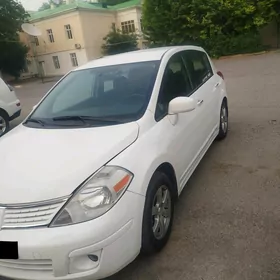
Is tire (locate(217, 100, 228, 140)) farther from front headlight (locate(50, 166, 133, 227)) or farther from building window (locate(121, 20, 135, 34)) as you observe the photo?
building window (locate(121, 20, 135, 34))

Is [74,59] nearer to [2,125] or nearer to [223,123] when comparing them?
[2,125]

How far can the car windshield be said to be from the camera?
2.75 m

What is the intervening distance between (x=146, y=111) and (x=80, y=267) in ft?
4.57

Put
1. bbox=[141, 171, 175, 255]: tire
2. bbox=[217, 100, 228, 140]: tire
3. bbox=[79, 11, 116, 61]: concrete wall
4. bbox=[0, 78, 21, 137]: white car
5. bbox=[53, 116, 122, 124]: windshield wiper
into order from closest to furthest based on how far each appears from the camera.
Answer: bbox=[141, 171, 175, 255]: tire
bbox=[53, 116, 122, 124]: windshield wiper
bbox=[217, 100, 228, 140]: tire
bbox=[0, 78, 21, 137]: white car
bbox=[79, 11, 116, 61]: concrete wall

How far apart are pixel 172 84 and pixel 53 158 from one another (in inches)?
61.1

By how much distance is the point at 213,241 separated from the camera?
2516 mm

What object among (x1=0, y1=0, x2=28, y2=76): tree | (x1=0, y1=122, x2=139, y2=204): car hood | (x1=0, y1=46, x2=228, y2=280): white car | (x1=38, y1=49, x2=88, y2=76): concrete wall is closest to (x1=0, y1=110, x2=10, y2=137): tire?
(x1=0, y1=46, x2=228, y2=280): white car

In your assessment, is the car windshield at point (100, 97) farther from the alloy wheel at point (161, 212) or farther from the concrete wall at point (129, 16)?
the concrete wall at point (129, 16)

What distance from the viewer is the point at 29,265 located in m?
1.88

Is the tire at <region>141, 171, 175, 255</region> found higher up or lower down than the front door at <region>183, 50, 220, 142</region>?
lower down

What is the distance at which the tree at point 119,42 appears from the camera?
30672 millimetres

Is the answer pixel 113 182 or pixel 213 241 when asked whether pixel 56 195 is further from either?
pixel 213 241

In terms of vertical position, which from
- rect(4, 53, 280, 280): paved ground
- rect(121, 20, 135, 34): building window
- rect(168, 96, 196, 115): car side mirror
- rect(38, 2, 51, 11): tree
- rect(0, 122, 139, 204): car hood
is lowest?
rect(4, 53, 280, 280): paved ground

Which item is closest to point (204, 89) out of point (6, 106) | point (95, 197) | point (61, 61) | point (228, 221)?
→ point (228, 221)
